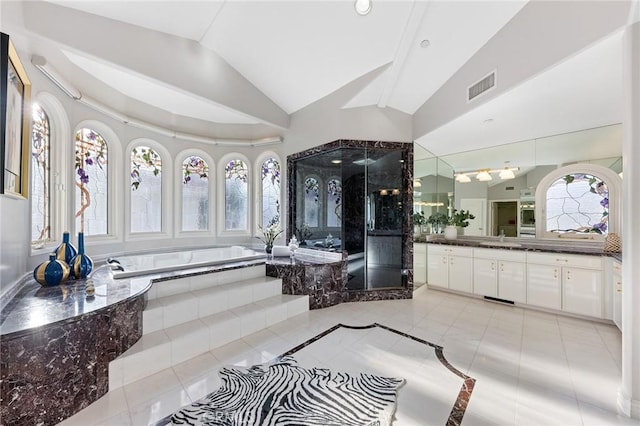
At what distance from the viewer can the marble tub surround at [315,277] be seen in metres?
3.31

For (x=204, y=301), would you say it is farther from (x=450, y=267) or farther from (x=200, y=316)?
(x=450, y=267)

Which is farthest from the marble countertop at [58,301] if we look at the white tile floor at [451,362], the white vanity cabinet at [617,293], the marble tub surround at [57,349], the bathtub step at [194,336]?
the white vanity cabinet at [617,293]

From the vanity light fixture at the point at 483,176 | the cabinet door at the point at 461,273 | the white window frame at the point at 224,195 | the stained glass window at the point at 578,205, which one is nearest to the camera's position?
the stained glass window at the point at 578,205

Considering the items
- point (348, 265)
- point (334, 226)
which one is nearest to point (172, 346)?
point (348, 265)

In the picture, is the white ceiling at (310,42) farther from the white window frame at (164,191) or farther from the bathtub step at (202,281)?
the bathtub step at (202,281)

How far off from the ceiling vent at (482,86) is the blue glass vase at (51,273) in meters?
A: 4.43

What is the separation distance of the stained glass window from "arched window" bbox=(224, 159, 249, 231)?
5.12 m

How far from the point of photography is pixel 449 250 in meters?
4.04

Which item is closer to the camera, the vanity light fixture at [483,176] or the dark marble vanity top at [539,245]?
the dark marble vanity top at [539,245]

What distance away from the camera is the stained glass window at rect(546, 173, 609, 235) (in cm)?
327

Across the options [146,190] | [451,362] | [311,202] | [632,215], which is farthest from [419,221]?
[146,190]

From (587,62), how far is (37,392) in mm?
4348

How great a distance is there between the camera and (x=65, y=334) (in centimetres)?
149

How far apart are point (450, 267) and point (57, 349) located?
14.8 ft
